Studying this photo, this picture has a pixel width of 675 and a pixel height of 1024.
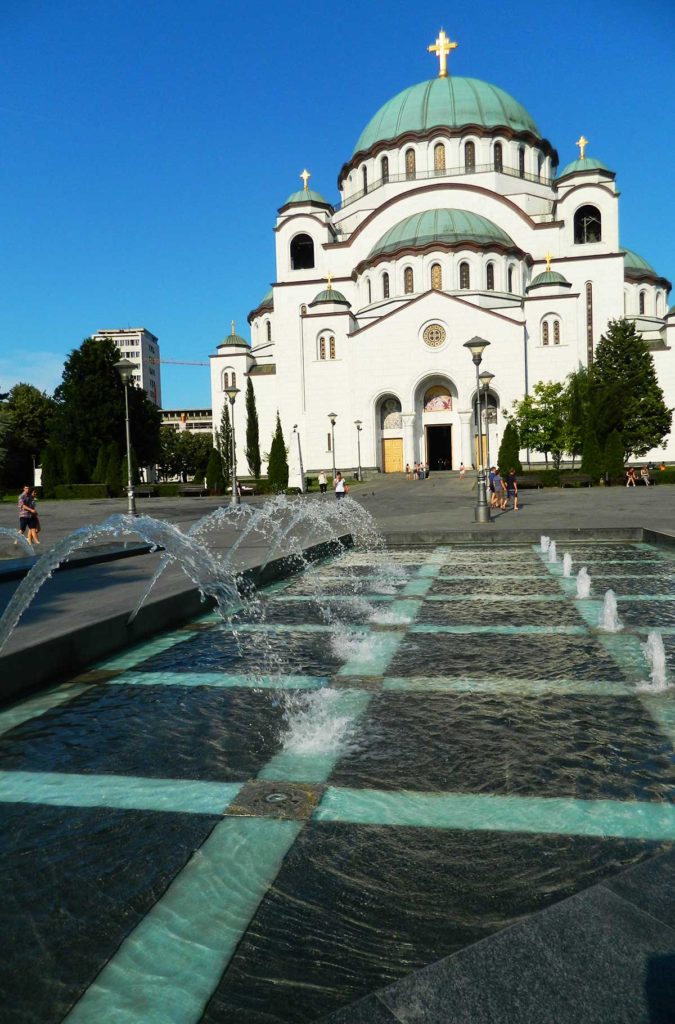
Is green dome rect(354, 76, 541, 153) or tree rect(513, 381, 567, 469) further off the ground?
green dome rect(354, 76, 541, 153)

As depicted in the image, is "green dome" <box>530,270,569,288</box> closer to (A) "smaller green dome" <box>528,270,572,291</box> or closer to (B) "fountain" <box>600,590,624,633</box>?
(A) "smaller green dome" <box>528,270,572,291</box>

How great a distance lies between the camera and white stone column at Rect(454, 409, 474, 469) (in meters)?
47.6

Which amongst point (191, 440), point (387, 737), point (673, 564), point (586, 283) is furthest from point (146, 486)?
point (191, 440)

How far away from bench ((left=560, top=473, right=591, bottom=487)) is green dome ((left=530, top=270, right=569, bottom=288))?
17244mm

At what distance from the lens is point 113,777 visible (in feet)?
11.0

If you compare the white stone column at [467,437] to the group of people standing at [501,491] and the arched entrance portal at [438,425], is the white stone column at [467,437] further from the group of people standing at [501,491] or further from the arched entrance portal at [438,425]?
the group of people standing at [501,491]

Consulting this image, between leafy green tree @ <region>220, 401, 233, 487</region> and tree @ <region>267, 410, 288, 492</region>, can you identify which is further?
leafy green tree @ <region>220, 401, 233, 487</region>

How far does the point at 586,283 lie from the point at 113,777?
5286 centimetres

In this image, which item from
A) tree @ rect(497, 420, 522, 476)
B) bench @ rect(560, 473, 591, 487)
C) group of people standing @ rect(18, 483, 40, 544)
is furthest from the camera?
tree @ rect(497, 420, 522, 476)

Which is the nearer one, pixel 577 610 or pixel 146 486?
pixel 577 610

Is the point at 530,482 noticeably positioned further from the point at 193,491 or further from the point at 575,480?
the point at 193,491

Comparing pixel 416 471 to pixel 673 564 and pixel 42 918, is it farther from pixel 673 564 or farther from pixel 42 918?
pixel 42 918

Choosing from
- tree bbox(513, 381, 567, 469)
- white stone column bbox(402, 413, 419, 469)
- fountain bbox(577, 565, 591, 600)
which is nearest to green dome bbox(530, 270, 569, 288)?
tree bbox(513, 381, 567, 469)

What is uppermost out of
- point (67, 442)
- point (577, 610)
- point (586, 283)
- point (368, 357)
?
point (586, 283)
